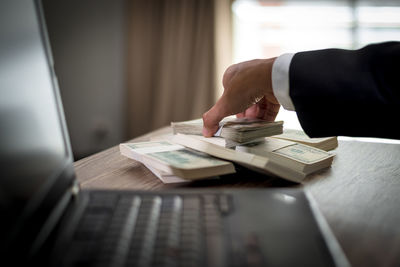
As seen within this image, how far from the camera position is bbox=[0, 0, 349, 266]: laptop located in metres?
0.35

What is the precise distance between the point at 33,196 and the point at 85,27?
10.5 ft

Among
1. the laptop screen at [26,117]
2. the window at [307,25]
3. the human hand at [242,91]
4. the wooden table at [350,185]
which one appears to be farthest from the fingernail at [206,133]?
the window at [307,25]

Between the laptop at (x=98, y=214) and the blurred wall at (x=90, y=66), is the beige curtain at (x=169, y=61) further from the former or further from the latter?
the laptop at (x=98, y=214)

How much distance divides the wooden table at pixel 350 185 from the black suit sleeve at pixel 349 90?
0.11 metres

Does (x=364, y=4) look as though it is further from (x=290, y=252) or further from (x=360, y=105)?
(x=290, y=252)

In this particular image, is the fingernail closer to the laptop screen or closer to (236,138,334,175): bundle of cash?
(236,138,334,175): bundle of cash

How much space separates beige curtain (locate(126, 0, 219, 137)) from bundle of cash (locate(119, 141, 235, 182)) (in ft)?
7.76

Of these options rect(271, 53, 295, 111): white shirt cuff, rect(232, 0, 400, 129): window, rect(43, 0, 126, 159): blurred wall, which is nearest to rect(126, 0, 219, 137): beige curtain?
rect(43, 0, 126, 159): blurred wall

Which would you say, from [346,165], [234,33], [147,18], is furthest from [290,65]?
[147,18]

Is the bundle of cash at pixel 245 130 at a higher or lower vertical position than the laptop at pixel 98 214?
lower

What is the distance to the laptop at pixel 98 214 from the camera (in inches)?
13.9

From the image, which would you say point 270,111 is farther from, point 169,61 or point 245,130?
point 169,61

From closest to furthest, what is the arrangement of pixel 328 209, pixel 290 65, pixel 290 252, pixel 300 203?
pixel 290 252 < pixel 300 203 < pixel 328 209 < pixel 290 65

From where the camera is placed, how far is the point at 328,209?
610mm
